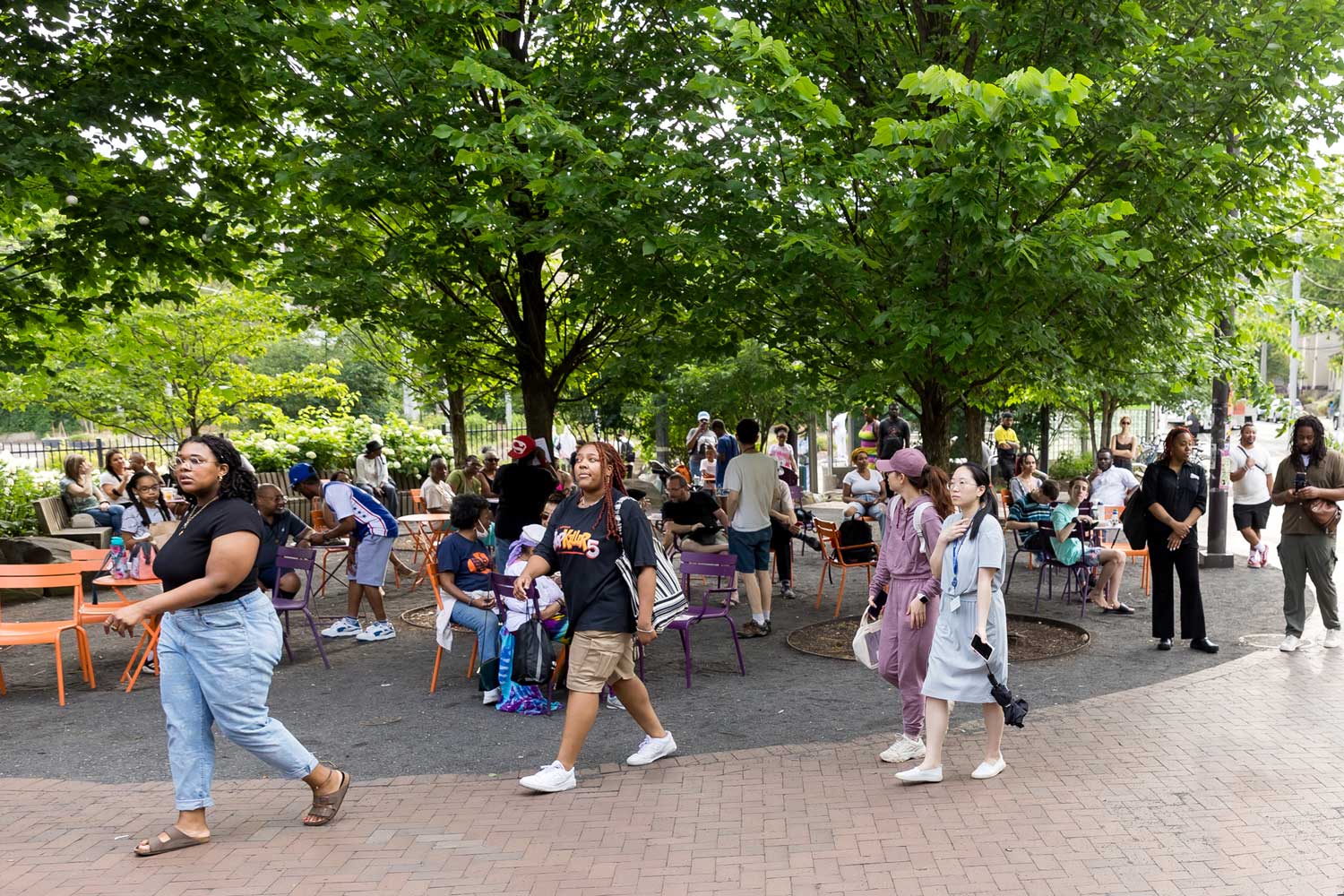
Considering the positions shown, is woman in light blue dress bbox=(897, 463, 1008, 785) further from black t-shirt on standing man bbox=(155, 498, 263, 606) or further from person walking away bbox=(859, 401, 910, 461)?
person walking away bbox=(859, 401, 910, 461)

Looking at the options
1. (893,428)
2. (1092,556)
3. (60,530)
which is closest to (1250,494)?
(1092,556)

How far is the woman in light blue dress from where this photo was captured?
16.8 feet

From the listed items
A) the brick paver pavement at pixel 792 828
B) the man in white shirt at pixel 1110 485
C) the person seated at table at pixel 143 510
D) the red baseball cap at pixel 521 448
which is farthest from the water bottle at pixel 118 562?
the man in white shirt at pixel 1110 485

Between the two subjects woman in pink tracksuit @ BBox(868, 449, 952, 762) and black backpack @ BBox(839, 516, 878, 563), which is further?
black backpack @ BBox(839, 516, 878, 563)

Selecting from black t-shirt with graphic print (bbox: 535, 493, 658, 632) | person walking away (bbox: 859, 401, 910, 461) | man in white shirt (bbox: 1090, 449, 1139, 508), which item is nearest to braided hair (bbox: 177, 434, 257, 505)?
black t-shirt with graphic print (bbox: 535, 493, 658, 632)

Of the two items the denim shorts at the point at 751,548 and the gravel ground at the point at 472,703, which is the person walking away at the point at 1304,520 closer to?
the gravel ground at the point at 472,703

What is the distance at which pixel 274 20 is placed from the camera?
29.7 ft

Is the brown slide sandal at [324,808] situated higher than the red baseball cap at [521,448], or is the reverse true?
the red baseball cap at [521,448]

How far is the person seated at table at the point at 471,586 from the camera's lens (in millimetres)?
7203

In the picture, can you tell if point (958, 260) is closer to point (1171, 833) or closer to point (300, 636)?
point (1171, 833)

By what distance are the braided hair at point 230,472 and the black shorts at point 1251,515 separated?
1114 centimetres

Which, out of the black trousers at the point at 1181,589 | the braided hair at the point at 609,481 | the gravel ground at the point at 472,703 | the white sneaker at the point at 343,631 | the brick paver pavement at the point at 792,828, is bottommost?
the gravel ground at the point at 472,703

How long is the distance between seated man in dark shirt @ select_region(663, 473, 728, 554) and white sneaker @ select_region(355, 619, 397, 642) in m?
2.69

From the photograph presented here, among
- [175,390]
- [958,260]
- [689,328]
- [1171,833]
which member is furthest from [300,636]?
[175,390]
